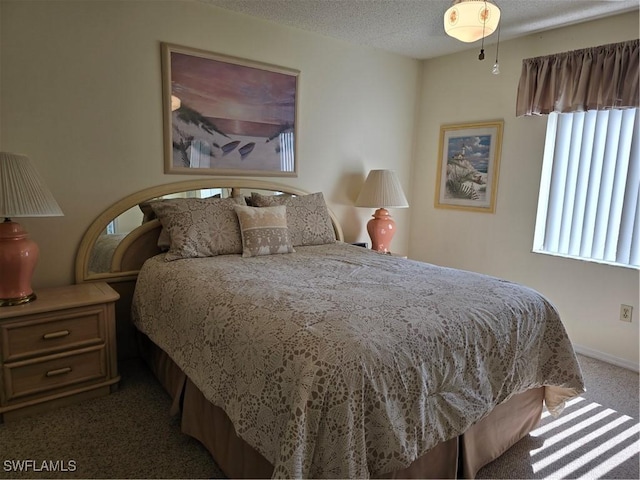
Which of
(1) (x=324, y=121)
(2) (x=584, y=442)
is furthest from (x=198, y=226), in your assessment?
Answer: (2) (x=584, y=442)

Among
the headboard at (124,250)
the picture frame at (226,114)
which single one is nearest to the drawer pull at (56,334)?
the headboard at (124,250)

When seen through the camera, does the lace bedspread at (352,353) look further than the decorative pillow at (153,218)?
No

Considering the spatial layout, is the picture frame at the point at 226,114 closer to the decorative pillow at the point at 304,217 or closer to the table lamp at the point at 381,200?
the decorative pillow at the point at 304,217

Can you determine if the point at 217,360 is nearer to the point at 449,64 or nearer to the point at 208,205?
the point at 208,205

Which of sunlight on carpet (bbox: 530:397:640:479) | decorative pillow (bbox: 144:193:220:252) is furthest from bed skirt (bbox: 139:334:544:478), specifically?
decorative pillow (bbox: 144:193:220:252)

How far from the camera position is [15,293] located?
2.04 m

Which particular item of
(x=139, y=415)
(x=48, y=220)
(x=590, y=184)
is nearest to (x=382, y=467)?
(x=139, y=415)

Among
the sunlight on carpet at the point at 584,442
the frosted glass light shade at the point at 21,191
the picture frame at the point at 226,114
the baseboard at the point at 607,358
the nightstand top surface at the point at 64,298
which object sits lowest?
the sunlight on carpet at the point at 584,442

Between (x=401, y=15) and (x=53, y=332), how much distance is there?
2.98 metres

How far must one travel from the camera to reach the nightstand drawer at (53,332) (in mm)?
1949

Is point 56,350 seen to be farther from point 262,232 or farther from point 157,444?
point 262,232

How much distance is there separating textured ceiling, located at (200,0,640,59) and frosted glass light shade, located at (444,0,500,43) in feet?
2.56

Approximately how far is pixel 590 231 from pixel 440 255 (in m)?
1.35

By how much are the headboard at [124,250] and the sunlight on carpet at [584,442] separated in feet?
8.09
